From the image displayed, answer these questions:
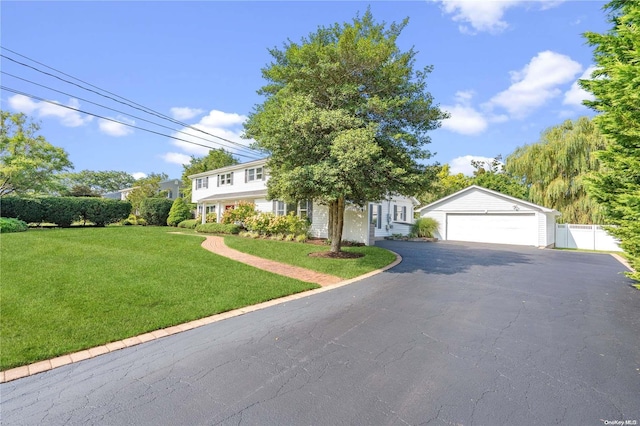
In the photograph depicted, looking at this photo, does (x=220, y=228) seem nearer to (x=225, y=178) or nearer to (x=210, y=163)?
(x=225, y=178)

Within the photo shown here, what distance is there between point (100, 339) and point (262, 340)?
2.36 metres

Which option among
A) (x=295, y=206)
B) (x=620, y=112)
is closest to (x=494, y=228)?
(x=295, y=206)

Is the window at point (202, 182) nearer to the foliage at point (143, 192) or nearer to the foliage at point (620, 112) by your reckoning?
the foliage at point (143, 192)

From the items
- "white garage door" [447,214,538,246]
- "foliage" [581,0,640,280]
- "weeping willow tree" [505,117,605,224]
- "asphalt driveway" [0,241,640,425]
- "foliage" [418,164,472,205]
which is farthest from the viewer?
"foliage" [418,164,472,205]

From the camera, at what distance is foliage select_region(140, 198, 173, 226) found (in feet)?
86.8

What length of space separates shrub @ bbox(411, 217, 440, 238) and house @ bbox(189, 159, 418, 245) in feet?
2.36

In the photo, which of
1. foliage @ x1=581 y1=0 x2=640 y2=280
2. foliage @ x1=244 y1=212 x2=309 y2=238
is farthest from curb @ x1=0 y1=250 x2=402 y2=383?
foliage @ x1=244 y1=212 x2=309 y2=238

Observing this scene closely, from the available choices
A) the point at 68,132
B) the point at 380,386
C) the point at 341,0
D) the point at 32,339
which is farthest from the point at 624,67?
the point at 68,132

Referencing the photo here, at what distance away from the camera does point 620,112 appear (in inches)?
184

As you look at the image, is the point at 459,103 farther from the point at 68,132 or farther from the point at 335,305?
the point at 68,132

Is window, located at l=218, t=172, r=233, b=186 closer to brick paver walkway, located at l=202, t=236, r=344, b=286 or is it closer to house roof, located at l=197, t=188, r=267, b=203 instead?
house roof, located at l=197, t=188, r=267, b=203

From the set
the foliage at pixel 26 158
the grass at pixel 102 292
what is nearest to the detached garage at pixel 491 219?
the grass at pixel 102 292

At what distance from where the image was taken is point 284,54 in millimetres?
11742

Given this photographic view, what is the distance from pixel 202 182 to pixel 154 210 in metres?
4.83
